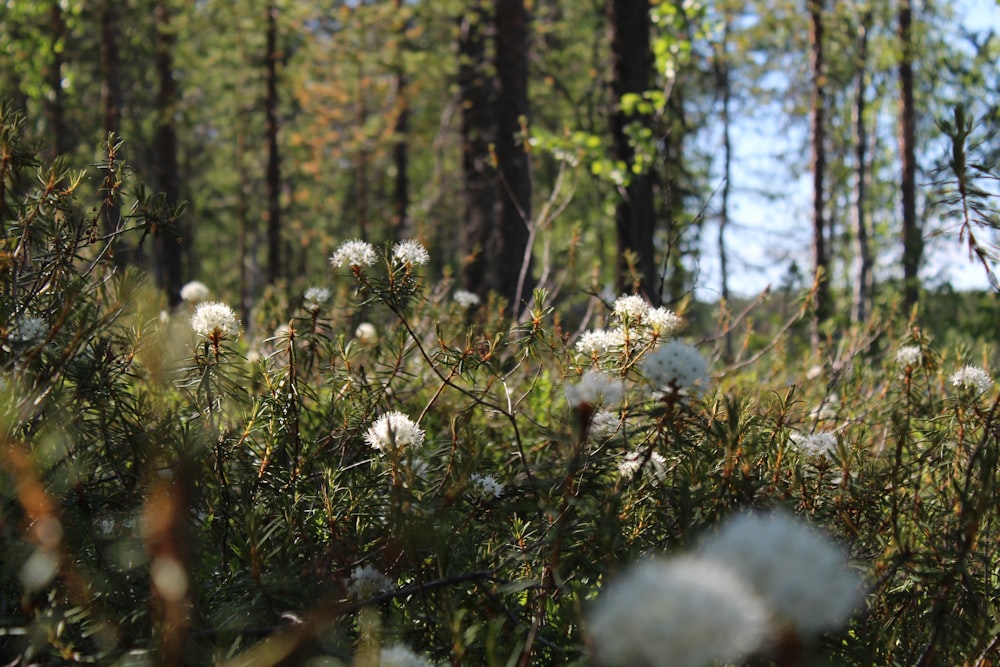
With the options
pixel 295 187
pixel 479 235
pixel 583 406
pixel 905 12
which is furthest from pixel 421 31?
pixel 583 406

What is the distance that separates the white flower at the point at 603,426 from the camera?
2.29m

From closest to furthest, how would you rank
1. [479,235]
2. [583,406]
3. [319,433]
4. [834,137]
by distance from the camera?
[583,406], [319,433], [479,235], [834,137]

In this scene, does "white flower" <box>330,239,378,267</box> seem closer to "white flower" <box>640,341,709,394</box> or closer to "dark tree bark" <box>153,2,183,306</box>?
"white flower" <box>640,341,709,394</box>

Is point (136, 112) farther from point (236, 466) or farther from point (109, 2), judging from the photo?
point (236, 466)

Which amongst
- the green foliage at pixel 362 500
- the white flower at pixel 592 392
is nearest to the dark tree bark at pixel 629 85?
the green foliage at pixel 362 500

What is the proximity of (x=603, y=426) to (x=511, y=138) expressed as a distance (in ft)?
20.5

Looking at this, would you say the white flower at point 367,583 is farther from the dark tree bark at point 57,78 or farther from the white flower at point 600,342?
the dark tree bark at point 57,78

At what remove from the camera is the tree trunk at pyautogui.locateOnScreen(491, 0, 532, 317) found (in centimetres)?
790

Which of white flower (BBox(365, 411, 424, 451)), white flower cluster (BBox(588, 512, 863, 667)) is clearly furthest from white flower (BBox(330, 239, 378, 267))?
white flower cluster (BBox(588, 512, 863, 667))

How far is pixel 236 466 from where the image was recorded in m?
2.60

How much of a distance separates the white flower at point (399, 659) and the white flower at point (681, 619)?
59 centimetres

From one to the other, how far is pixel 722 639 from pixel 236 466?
1941 mm

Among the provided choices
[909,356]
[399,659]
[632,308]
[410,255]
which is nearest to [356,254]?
[410,255]

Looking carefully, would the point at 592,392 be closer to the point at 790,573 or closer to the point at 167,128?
the point at 790,573
